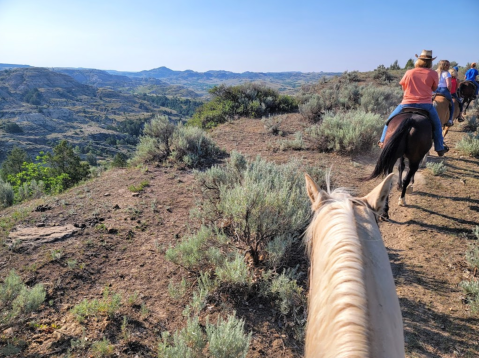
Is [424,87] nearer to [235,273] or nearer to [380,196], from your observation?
[380,196]

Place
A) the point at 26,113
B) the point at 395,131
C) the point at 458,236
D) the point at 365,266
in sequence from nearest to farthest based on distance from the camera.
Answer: the point at 365,266, the point at 458,236, the point at 395,131, the point at 26,113

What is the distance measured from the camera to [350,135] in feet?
25.0

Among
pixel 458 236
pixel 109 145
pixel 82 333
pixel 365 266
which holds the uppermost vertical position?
pixel 365 266

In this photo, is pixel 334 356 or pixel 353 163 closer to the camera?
pixel 334 356

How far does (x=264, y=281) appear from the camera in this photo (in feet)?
10.4

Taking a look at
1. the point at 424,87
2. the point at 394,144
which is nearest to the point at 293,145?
the point at 394,144

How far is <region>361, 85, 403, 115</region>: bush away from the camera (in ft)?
37.4

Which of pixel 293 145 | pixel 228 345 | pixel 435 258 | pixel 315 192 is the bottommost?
pixel 435 258

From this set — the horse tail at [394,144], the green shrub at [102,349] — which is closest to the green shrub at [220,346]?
the green shrub at [102,349]

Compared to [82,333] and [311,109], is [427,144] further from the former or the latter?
[311,109]

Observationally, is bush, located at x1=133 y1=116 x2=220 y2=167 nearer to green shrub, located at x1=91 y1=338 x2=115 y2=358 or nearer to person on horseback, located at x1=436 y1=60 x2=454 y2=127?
green shrub, located at x1=91 y1=338 x2=115 y2=358

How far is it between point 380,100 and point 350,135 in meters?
5.86

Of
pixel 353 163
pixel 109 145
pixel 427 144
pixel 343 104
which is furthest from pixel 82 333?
pixel 109 145

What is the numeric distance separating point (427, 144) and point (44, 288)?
6.20m
